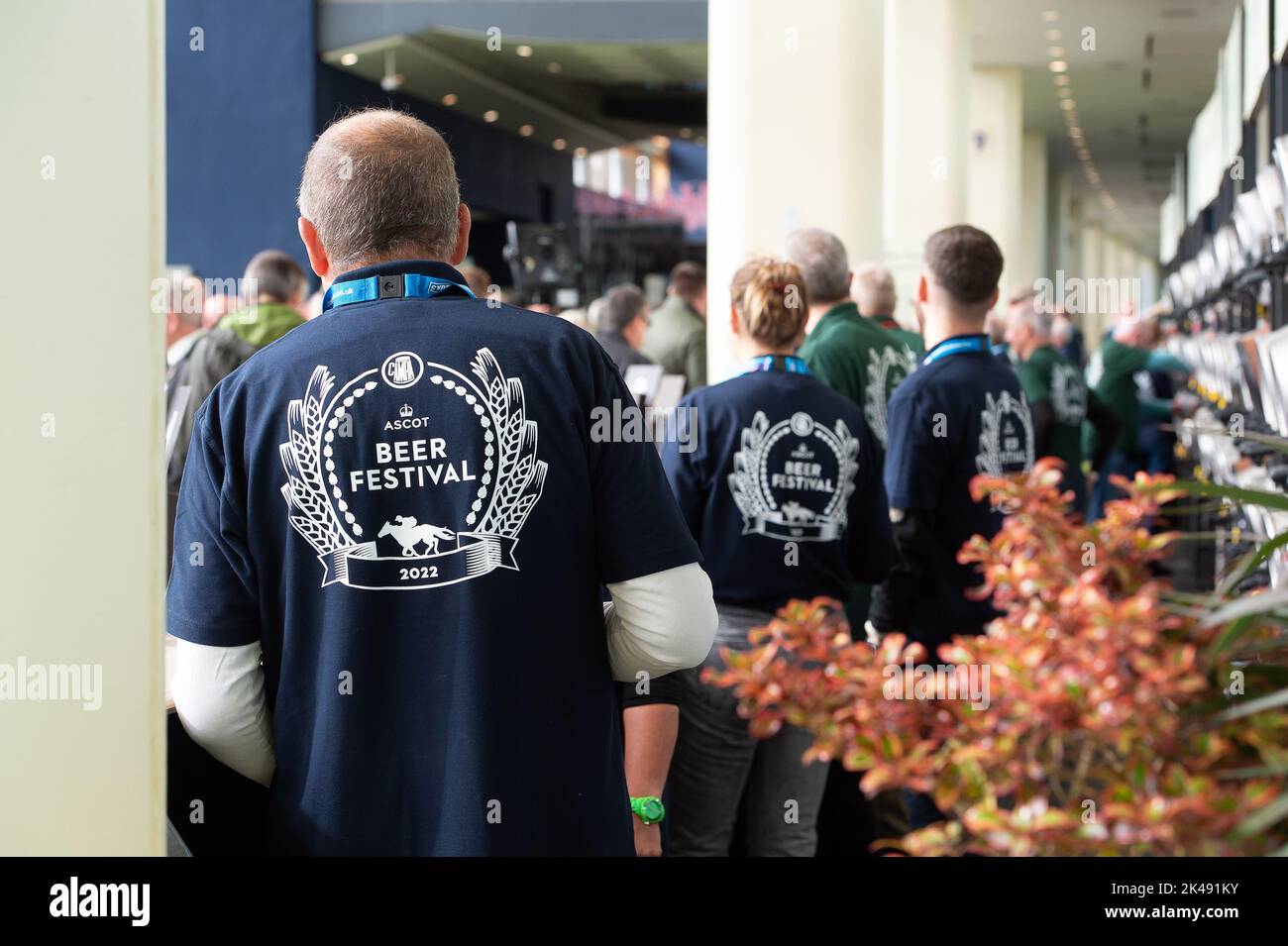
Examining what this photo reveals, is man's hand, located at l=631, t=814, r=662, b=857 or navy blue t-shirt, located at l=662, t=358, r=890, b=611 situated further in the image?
navy blue t-shirt, located at l=662, t=358, r=890, b=611

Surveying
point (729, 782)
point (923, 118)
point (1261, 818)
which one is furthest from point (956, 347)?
point (923, 118)

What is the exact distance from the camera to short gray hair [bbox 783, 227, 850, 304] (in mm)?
4129

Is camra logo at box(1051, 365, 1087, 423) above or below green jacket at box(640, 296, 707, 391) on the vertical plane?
below

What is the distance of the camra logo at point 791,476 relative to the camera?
293cm

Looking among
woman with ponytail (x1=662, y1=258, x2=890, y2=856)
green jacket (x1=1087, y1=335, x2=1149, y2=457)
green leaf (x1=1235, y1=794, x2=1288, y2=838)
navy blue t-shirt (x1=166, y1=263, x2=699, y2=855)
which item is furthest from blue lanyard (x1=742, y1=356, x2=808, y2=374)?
green jacket (x1=1087, y1=335, x2=1149, y2=457)

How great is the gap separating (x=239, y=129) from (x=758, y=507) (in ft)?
45.2

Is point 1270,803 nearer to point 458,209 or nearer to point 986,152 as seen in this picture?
point 458,209

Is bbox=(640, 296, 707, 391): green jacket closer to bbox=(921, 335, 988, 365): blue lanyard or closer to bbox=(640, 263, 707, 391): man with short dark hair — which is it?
bbox=(640, 263, 707, 391): man with short dark hair

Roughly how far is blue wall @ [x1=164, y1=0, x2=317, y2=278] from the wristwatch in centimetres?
1372

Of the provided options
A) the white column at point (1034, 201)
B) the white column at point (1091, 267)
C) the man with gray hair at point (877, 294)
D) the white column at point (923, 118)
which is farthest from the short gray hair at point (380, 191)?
the white column at point (1091, 267)

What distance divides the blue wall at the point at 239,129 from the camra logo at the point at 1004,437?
12.8 meters

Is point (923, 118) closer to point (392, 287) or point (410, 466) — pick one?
point (392, 287)

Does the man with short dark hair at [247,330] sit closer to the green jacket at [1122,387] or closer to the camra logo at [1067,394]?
the camra logo at [1067,394]
